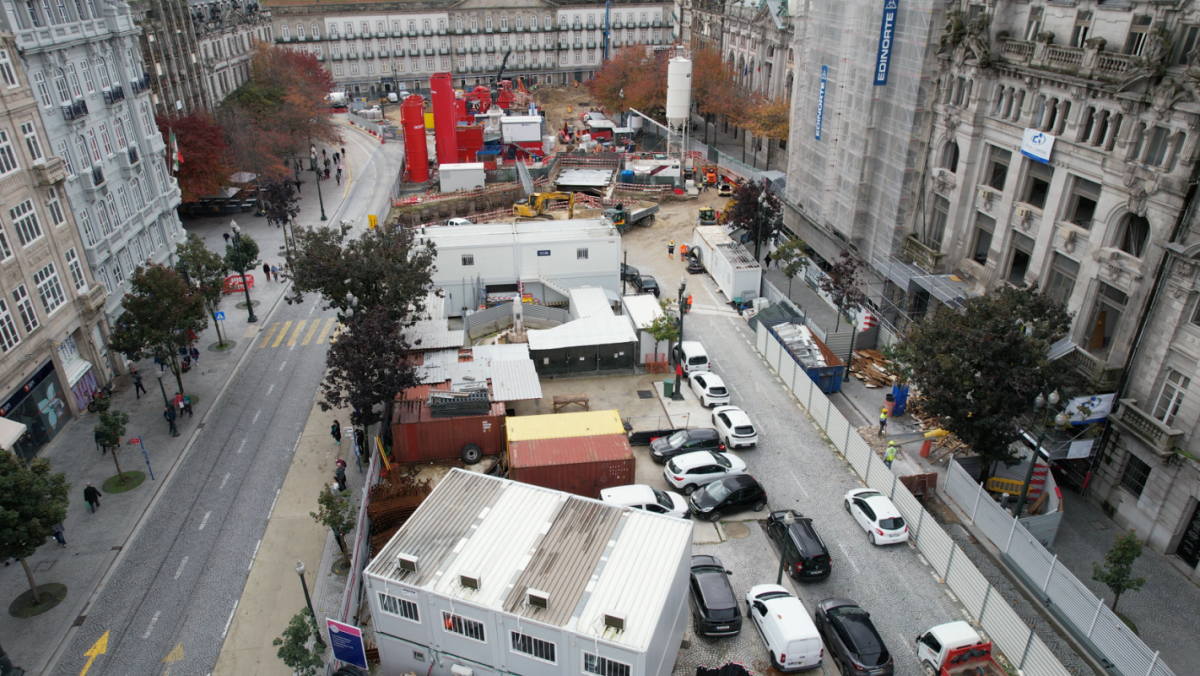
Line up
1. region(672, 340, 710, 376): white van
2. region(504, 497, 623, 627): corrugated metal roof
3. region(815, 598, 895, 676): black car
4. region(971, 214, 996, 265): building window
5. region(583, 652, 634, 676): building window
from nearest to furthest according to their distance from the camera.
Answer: region(583, 652, 634, 676): building window → region(504, 497, 623, 627): corrugated metal roof → region(815, 598, 895, 676): black car → region(971, 214, 996, 265): building window → region(672, 340, 710, 376): white van

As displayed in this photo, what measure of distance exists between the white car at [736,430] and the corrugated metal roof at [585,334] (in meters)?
7.18

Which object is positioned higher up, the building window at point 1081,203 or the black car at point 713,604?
the building window at point 1081,203

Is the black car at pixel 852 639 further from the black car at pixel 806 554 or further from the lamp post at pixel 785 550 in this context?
the black car at pixel 806 554

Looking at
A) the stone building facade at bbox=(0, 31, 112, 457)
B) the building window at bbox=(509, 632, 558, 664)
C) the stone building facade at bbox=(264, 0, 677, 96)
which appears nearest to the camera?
the building window at bbox=(509, 632, 558, 664)

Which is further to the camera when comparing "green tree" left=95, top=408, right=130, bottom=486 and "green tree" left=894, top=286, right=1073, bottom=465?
"green tree" left=95, top=408, right=130, bottom=486

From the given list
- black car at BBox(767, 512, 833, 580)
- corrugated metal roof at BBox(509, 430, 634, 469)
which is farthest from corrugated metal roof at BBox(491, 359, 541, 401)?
black car at BBox(767, 512, 833, 580)

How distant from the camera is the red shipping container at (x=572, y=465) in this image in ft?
89.5

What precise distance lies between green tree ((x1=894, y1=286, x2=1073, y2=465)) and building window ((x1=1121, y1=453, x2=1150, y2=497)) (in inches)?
151

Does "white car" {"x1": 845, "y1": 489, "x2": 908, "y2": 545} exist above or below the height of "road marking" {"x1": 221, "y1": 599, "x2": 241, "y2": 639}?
above

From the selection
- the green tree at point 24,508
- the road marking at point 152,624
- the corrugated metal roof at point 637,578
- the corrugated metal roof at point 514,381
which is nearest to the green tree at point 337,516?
the road marking at point 152,624

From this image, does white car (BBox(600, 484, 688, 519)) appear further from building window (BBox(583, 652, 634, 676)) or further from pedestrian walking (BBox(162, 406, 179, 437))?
pedestrian walking (BBox(162, 406, 179, 437))

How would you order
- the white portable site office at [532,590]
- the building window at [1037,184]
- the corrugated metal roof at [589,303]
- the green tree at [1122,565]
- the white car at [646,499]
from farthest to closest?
the corrugated metal roof at [589,303] → the building window at [1037,184] → the white car at [646,499] → the green tree at [1122,565] → the white portable site office at [532,590]

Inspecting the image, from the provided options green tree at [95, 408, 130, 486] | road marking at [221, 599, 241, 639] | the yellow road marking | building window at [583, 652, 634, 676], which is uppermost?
building window at [583, 652, 634, 676]

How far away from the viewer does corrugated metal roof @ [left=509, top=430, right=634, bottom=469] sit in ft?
90.0
